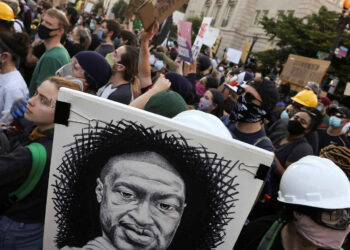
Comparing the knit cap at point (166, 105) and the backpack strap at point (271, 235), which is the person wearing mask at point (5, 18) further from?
the backpack strap at point (271, 235)

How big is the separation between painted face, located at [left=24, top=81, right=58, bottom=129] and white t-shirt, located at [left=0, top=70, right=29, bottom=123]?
3.60ft

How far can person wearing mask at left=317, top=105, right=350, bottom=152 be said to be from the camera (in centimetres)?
462

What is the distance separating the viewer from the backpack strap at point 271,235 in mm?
1629

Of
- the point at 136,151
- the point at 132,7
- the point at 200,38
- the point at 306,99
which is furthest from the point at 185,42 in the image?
the point at 136,151

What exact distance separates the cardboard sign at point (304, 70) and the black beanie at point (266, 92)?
652 cm

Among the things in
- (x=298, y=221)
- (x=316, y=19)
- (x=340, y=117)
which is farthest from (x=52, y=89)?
(x=316, y=19)

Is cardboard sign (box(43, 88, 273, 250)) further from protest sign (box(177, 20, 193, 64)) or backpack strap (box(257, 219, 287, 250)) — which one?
protest sign (box(177, 20, 193, 64))

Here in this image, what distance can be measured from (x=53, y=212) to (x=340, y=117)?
4.75 m

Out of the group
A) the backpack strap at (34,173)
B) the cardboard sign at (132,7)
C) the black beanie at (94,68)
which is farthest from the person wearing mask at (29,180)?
the cardboard sign at (132,7)

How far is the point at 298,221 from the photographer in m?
1.52

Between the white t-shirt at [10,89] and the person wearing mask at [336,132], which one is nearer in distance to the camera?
the white t-shirt at [10,89]

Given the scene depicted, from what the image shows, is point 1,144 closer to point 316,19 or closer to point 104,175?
point 104,175

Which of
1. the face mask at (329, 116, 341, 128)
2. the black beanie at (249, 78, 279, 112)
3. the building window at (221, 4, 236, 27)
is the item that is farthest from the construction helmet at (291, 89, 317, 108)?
the building window at (221, 4, 236, 27)

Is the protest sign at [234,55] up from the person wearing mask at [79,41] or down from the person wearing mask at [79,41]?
up
